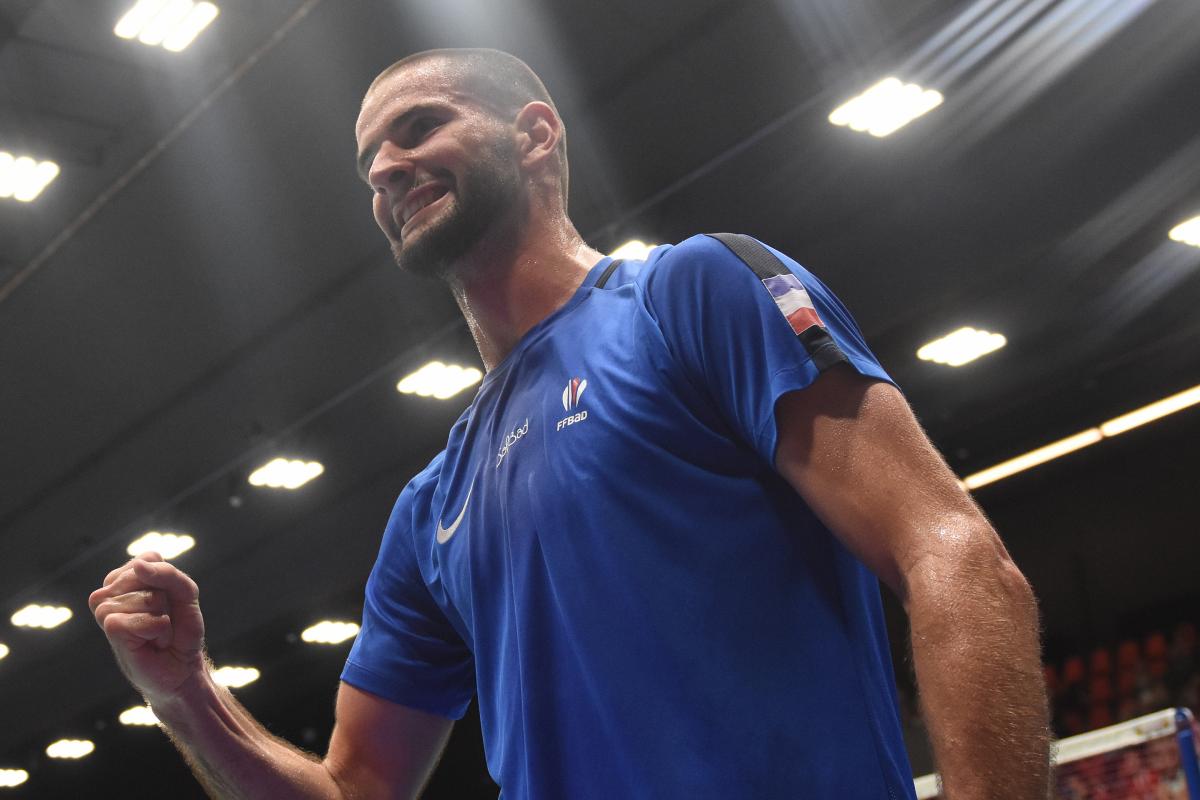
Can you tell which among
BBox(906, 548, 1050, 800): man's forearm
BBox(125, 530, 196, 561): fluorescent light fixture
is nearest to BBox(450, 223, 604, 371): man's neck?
BBox(906, 548, 1050, 800): man's forearm

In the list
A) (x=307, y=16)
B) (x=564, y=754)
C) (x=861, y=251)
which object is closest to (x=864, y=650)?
(x=564, y=754)

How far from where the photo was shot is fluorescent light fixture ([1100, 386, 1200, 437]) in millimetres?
9351

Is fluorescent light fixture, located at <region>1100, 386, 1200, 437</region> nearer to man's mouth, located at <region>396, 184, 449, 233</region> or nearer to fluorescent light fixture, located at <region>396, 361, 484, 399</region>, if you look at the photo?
fluorescent light fixture, located at <region>396, 361, 484, 399</region>

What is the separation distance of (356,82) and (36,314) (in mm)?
2753

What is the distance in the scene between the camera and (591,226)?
6.98m

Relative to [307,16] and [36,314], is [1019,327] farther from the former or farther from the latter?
[36,314]

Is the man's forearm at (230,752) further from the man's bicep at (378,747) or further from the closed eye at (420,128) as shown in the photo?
the closed eye at (420,128)

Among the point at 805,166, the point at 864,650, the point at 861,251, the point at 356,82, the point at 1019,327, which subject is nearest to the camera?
the point at 864,650

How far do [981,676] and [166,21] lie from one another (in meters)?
5.02

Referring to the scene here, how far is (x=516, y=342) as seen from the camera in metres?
1.73

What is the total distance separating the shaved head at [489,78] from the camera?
1.85m

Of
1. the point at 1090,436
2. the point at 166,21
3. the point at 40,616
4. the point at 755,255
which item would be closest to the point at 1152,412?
the point at 1090,436

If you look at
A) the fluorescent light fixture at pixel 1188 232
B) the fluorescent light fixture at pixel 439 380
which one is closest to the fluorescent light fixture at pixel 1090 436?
the fluorescent light fixture at pixel 1188 232

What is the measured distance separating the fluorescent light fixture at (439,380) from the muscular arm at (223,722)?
6.12 meters
